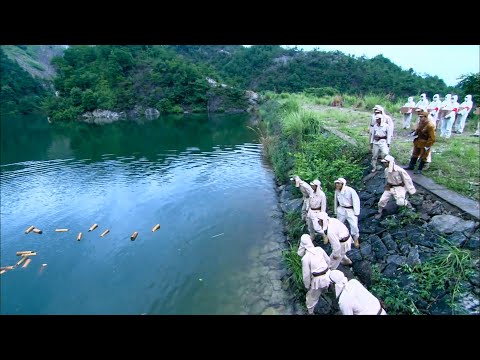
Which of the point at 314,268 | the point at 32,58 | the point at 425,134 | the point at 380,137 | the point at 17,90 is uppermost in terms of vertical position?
the point at 32,58

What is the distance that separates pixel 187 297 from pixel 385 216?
17.5 ft

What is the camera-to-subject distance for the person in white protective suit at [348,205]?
646 centimetres

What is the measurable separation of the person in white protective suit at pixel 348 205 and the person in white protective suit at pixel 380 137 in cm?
232

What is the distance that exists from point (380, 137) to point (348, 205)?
2743 millimetres

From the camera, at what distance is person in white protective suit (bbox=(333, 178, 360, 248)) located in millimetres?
6461

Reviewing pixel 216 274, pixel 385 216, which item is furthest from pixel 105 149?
pixel 385 216

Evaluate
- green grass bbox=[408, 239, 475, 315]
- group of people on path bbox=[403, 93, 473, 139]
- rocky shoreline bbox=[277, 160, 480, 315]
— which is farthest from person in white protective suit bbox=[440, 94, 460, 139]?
green grass bbox=[408, 239, 475, 315]

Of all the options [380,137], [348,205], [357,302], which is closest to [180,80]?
[380,137]

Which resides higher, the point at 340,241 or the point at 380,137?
the point at 380,137

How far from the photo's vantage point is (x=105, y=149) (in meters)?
22.9

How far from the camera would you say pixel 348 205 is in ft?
21.6

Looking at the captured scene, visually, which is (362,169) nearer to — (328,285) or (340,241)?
(340,241)

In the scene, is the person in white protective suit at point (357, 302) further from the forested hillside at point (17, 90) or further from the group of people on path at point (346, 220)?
the forested hillside at point (17, 90)
